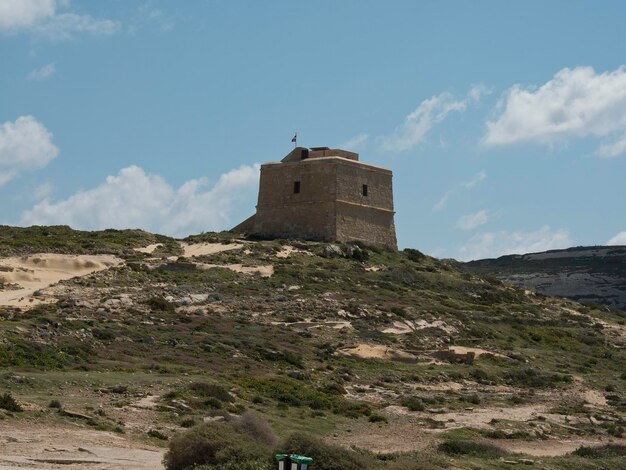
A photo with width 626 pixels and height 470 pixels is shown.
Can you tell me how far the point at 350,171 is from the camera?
185ft

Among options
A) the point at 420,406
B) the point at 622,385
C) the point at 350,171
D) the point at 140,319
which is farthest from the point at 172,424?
the point at 350,171

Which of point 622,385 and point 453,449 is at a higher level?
point 622,385

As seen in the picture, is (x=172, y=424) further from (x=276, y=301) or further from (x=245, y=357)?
(x=276, y=301)

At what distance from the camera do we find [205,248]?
52812 millimetres

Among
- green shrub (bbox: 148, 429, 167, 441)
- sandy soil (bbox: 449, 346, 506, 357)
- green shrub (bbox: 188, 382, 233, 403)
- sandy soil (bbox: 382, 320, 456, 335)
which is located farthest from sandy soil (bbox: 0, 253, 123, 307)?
green shrub (bbox: 148, 429, 167, 441)

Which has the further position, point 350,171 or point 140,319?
point 350,171

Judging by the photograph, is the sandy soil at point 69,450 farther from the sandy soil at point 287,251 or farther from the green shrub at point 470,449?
the sandy soil at point 287,251

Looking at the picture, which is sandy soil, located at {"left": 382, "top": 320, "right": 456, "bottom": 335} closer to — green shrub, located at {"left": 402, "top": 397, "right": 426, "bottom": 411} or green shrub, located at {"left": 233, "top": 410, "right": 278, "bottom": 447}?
green shrub, located at {"left": 402, "top": 397, "right": 426, "bottom": 411}

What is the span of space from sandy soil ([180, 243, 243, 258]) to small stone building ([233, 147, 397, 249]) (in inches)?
165

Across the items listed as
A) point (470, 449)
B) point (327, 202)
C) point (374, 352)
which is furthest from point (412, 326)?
point (470, 449)

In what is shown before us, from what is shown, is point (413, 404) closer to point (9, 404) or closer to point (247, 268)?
point (9, 404)

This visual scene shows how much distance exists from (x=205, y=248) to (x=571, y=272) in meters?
55.5

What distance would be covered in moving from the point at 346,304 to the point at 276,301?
2930 millimetres

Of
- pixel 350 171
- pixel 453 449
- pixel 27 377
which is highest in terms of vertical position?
pixel 350 171
